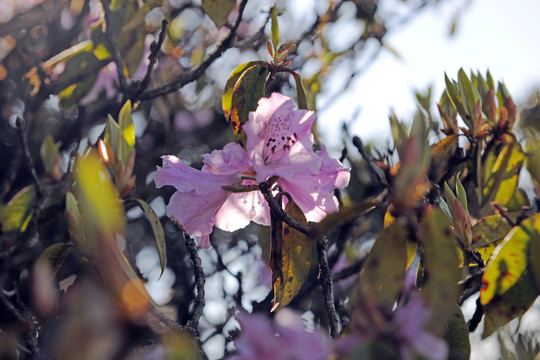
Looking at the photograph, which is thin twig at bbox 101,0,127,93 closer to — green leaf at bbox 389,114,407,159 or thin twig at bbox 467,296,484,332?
green leaf at bbox 389,114,407,159

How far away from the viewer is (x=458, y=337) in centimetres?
72

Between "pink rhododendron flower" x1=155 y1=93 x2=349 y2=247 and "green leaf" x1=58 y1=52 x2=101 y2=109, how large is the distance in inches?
33.4

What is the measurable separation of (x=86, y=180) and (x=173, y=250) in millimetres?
1465

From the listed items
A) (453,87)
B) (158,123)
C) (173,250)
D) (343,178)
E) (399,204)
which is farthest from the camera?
(158,123)

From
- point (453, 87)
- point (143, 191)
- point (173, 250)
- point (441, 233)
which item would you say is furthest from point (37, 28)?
point (441, 233)

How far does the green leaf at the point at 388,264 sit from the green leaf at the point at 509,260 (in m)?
0.14

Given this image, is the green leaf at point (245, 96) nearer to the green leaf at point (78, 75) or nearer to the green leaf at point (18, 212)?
the green leaf at point (18, 212)

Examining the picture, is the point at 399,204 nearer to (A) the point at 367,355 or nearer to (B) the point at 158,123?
(A) the point at 367,355

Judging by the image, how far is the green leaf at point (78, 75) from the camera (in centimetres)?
164

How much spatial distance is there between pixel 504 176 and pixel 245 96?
24.1 inches

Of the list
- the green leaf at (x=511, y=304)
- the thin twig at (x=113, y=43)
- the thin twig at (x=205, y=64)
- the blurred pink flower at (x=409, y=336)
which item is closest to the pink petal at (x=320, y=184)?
the green leaf at (x=511, y=304)

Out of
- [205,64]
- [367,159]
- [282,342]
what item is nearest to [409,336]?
[282,342]

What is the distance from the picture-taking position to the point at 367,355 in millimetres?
485

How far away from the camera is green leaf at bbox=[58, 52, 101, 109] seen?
64.4 inches
